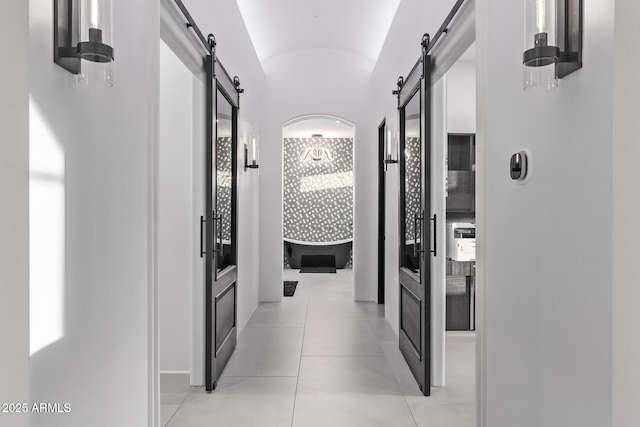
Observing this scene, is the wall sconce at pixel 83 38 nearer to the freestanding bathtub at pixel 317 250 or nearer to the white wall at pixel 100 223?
the white wall at pixel 100 223

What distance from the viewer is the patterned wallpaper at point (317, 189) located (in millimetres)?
10445

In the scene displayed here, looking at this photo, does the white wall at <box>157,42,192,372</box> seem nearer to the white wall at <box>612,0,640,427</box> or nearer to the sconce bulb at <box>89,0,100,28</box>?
the sconce bulb at <box>89,0,100,28</box>

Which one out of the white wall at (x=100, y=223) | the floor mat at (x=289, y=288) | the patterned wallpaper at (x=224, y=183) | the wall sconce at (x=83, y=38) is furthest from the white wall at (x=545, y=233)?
the floor mat at (x=289, y=288)

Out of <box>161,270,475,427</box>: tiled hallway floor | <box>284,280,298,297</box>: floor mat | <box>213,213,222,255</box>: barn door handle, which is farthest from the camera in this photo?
<box>284,280,298,297</box>: floor mat

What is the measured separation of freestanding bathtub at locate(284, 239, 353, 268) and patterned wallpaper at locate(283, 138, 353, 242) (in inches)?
7.6

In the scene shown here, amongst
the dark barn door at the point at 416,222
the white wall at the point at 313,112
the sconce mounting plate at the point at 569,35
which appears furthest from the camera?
the white wall at the point at 313,112

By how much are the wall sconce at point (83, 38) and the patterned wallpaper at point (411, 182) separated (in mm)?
2474

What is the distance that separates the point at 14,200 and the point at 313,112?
5454 millimetres

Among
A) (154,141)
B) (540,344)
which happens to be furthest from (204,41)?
(540,344)

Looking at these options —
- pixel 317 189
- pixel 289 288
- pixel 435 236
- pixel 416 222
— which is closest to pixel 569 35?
pixel 435 236

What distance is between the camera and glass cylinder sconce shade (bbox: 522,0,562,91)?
122 cm

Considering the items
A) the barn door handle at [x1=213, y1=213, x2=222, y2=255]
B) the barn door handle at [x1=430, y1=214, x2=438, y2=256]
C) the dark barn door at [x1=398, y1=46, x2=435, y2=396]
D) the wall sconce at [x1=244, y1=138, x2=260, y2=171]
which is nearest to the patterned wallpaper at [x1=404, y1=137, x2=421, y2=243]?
the dark barn door at [x1=398, y1=46, x2=435, y2=396]

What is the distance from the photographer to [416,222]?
3350 mm

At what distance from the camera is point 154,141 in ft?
6.41
